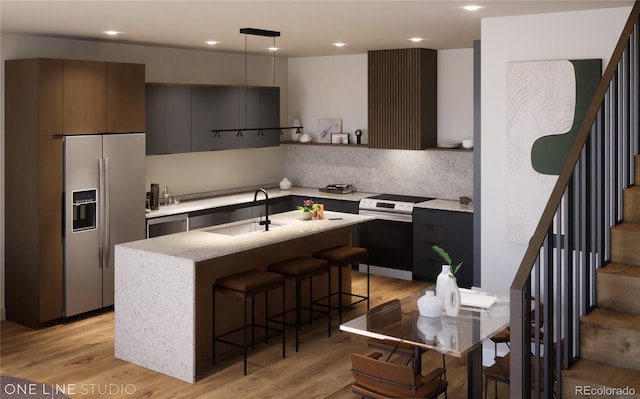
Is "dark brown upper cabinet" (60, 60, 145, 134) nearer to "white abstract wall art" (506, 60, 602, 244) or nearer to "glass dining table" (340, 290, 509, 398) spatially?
"glass dining table" (340, 290, 509, 398)

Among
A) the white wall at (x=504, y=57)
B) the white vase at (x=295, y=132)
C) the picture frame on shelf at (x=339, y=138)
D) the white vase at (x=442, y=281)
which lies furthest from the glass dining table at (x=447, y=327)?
the white vase at (x=295, y=132)

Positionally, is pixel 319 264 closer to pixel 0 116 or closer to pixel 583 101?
pixel 583 101

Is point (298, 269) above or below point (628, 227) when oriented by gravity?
below

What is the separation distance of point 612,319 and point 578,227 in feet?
1.80

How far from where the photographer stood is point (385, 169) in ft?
30.9

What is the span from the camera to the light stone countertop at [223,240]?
18.6 feet

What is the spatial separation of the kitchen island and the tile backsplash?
10.1 ft

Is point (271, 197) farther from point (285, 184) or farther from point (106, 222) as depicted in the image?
point (106, 222)

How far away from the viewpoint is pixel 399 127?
883 cm

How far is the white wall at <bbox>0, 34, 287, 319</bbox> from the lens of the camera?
23.3ft

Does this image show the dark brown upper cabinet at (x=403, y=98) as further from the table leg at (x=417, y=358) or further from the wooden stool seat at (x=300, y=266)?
the table leg at (x=417, y=358)

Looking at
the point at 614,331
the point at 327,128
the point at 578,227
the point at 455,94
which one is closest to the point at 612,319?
the point at 614,331

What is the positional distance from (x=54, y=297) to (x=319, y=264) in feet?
8.35

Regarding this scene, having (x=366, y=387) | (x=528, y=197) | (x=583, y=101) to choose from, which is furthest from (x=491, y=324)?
(x=583, y=101)
